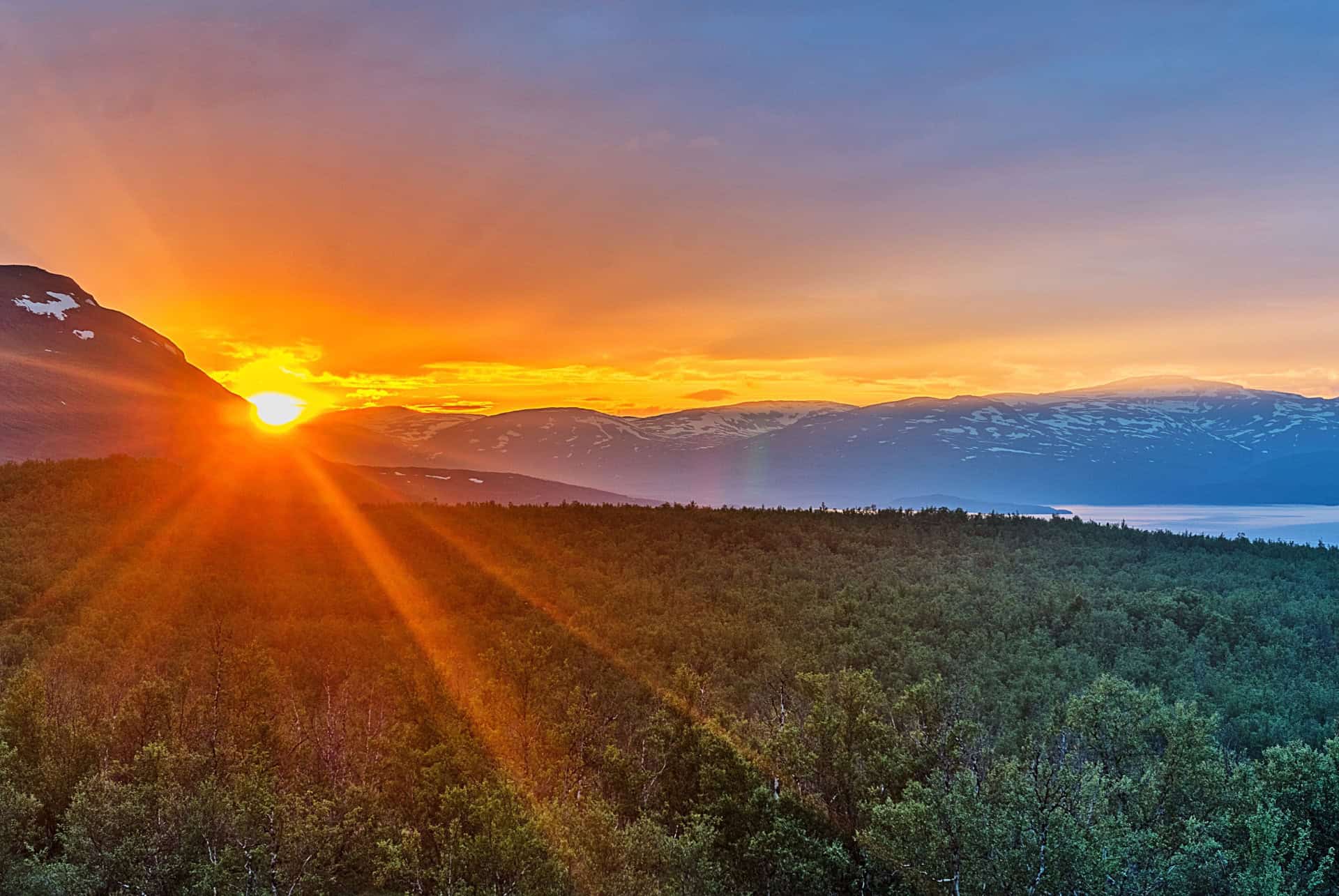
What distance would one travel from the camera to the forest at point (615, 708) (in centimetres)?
2725

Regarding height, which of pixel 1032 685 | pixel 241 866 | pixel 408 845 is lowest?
pixel 1032 685

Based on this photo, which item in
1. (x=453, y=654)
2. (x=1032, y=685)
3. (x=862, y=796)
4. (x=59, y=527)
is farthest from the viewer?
(x=59, y=527)

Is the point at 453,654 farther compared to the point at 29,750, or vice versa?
the point at 453,654

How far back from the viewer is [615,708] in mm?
55969

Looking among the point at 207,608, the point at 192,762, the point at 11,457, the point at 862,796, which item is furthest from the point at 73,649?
the point at 11,457

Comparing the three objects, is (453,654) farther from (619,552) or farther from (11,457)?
(11,457)

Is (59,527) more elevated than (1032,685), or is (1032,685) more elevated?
(59,527)

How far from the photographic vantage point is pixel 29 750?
33.8 m

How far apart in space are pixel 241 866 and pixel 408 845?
6398 mm

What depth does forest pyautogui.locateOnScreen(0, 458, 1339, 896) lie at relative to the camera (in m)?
27.2

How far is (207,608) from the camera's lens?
69.9m

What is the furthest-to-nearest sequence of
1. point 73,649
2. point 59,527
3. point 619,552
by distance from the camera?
point 619,552, point 59,527, point 73,649

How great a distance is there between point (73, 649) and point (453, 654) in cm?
2526

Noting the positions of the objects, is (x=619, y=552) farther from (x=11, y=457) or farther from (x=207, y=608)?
(x=11, y=457)
